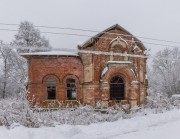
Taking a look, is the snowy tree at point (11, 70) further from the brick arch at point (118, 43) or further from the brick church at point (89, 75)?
the brick arch at point (118, 43)

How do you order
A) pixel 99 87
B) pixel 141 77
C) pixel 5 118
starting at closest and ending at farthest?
pixel 5 118 < pixel 99 87 < pixel 141 77

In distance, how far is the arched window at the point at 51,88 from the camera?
77.6 feet

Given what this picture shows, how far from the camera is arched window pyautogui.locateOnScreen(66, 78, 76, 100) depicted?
78.5ft

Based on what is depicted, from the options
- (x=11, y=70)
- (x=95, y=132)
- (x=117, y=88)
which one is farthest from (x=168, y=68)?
(x=95, y=132)

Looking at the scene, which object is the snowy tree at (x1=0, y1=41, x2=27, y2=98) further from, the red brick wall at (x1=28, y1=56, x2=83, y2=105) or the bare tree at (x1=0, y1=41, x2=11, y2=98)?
the red brick wall at (x1=28, y1=56, x2=83, y2=105)

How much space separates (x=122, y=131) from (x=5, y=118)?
4861 millimetres

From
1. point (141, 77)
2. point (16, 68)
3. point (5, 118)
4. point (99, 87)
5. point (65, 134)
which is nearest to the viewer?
point (65, 134)

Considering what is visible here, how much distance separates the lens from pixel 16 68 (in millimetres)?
43625

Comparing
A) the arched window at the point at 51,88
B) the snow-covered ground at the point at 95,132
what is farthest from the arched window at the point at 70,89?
the snow-covered ground at the point at 95,132

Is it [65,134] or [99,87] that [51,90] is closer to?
[99,87]

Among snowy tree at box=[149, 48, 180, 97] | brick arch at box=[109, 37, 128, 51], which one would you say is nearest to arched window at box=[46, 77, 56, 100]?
brick arch at box=[109, 37, 128, 51]

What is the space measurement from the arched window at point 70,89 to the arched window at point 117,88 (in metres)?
3.23

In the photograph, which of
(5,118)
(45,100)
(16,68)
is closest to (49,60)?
(45,100)

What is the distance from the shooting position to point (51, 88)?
77.6 feet
